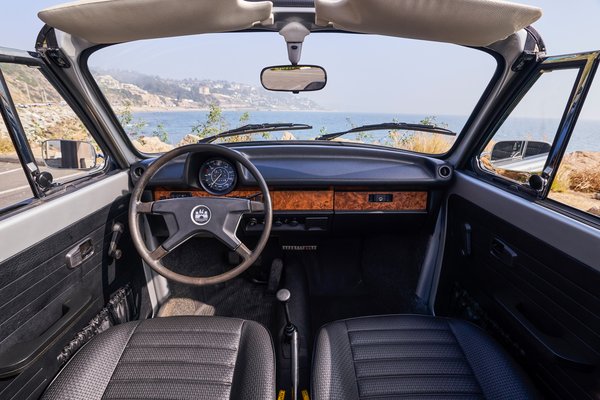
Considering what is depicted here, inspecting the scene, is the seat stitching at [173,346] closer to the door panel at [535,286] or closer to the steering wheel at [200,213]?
the steering wheel at [200,213]

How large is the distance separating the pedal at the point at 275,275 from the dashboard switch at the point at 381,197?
0.91 metres

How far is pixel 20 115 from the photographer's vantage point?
1.64 meters

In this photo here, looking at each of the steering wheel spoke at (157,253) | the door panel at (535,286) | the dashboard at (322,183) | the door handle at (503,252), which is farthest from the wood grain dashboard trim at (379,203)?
the steering wheel spoke at (157,253)

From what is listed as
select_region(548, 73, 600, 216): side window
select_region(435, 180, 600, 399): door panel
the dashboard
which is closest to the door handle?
select_region(435, 180, 600, 399): door panel

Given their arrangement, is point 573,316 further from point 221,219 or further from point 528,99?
point 221,219

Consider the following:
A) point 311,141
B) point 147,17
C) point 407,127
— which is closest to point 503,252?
point 407,127

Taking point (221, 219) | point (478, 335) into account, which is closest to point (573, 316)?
point (478, 335)

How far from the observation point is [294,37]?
2.01 m

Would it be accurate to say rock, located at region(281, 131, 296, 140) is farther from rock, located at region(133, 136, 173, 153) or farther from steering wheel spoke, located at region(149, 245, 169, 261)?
steering wheel spoke, located at region(149, 245, 169, 261)

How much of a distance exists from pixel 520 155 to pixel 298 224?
1.37m

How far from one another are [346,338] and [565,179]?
126 cm

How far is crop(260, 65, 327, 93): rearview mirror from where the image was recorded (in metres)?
2.12

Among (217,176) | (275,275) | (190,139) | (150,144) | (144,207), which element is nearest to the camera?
(144,207)

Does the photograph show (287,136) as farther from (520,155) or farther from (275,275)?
(520,155)
